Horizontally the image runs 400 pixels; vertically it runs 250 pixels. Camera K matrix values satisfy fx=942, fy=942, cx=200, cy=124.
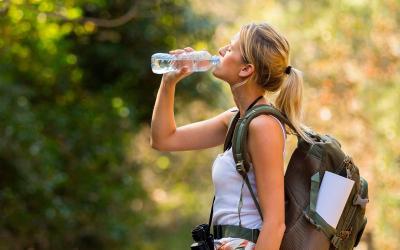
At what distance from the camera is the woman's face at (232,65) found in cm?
349

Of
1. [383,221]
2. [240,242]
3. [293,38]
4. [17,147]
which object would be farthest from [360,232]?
[293,38]

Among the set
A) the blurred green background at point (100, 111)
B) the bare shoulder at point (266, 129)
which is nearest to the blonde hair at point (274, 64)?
the bare shoulder at point (266, 129)

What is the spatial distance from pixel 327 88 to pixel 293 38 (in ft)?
8.76

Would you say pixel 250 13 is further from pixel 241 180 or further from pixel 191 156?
pixel 241 180

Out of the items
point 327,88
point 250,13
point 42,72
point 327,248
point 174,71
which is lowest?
point 327,248

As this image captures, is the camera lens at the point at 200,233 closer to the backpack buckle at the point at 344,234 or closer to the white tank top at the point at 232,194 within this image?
the white tank top at the point at 232,194

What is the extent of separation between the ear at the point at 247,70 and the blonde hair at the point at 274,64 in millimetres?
14

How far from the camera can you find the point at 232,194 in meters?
3.42

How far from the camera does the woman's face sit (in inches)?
137

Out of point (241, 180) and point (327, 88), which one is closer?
point (241, 180)

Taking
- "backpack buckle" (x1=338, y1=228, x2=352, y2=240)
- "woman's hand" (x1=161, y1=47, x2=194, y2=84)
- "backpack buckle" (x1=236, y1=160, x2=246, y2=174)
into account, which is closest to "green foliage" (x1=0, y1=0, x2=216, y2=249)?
"woman's hand" (x1=161, y1=47, x2=194, y2=84)

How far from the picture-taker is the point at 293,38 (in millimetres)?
23438

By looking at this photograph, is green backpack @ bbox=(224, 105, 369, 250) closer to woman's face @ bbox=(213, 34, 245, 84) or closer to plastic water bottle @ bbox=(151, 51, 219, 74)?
woman's face @ bbox=(213, 34, 245, 84)

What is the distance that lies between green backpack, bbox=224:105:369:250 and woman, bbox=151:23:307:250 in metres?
0.04
